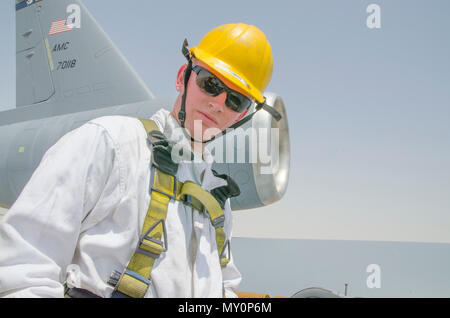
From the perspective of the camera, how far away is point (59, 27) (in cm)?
775

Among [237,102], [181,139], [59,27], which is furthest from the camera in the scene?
[59,27]

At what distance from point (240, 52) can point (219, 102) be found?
32cm

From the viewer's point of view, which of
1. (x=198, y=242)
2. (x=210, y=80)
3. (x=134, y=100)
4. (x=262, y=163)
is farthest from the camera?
(x=134, y=100)

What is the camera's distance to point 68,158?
115 centimetres

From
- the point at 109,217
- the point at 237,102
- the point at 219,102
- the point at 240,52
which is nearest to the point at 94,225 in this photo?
the point at 109,217

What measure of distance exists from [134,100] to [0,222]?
5721 millimetres

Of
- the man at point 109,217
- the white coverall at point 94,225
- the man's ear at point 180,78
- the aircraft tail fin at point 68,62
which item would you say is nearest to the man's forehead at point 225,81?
the man at point 109,217

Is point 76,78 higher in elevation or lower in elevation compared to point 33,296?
higher

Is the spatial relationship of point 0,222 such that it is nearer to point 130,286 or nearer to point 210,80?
point 130,286

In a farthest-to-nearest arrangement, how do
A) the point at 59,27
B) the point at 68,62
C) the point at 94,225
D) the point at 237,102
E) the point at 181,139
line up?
the point at 59,27, the point at 68,62, the point at 237,102, the point at 181,139, the point at 94,225

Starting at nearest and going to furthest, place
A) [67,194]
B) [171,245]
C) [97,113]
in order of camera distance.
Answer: [67,194]
[171,245]
[97,113]

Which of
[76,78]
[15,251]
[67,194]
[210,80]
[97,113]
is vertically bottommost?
[15,251]

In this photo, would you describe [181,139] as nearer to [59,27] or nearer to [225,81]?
[225,81]

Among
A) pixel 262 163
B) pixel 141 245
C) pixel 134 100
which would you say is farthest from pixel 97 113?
pixel 141 245
